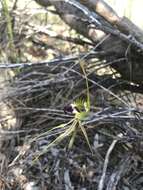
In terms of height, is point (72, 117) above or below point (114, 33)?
below

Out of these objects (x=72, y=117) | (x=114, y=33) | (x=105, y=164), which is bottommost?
(x=105, y=164)

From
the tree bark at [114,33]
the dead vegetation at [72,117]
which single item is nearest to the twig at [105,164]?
the dead vegetation at [72,117]

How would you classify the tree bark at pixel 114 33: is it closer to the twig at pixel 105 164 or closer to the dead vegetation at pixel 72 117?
the dead vegetation at pixel 72 117

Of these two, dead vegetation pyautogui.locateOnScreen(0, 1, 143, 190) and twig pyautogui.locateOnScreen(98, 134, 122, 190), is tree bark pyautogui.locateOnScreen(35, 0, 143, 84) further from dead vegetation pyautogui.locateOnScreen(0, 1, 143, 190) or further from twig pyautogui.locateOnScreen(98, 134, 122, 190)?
twig pyautogui.locateOnScreen(98, 134, 122, 190)

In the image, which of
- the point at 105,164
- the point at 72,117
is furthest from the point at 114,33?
the point at 105,164

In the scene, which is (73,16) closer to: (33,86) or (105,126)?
(33,86)

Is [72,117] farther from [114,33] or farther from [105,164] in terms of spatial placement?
[114,33]

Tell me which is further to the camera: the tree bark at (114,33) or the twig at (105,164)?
the tree bark at (114,33)

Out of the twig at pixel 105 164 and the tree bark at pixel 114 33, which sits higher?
the tree bark at pixel 114 33

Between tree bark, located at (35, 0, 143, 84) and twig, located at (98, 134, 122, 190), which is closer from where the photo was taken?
twig, located at (98, 134, 122, 190)

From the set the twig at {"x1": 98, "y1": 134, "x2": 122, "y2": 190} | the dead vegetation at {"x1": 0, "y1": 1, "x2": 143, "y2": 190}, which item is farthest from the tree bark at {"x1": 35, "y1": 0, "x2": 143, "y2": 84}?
the twig at {"x1": 98, "y1": 134, "x2": 122, "y2": 190}

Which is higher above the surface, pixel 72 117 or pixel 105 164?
pixel 72 117

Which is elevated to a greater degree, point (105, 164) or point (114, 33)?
point (114, 33)
